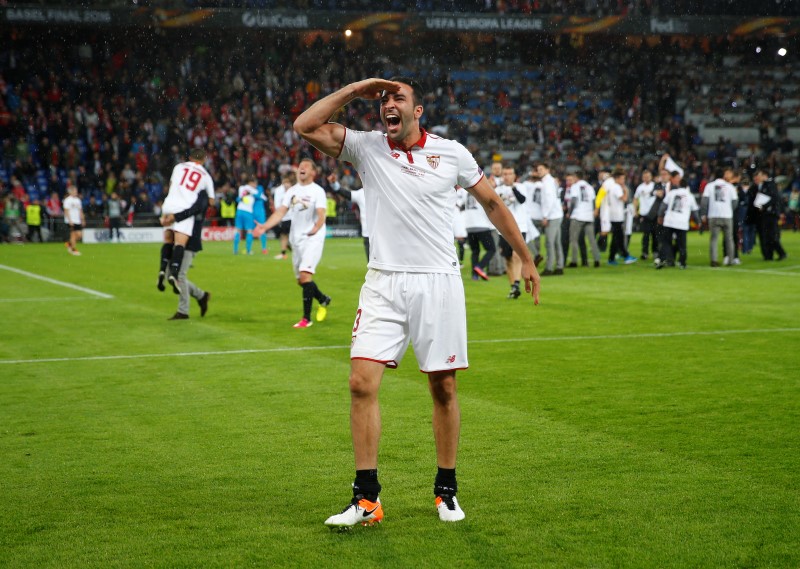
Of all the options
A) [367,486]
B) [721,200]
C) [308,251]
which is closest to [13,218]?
[721,200]

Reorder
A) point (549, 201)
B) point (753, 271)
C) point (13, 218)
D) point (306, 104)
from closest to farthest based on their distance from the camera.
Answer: point (549, 201), point (753, 271), point (13, 218), point (306, 104)

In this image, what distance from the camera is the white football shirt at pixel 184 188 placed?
1378 centimetres

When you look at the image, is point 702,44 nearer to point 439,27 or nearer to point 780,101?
point 780,101

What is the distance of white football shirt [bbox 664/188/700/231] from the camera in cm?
2283

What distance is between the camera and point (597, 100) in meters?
50.8

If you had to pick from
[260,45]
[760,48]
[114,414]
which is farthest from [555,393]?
[760,48]

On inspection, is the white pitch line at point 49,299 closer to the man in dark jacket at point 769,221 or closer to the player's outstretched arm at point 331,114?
the player's outstretched arm at point 331,114

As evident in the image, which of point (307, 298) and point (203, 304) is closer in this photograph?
point (307, 298)

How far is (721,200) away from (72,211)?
1972cm

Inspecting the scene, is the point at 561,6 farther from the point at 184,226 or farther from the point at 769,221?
the point at 184,226

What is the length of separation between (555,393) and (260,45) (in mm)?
42597

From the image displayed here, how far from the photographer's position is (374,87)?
17.0ft

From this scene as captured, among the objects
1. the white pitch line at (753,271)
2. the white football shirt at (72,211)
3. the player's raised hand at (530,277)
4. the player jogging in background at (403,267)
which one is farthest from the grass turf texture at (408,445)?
the white football shirt at (72,211)

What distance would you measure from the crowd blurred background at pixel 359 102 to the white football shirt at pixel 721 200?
64.2 feet
